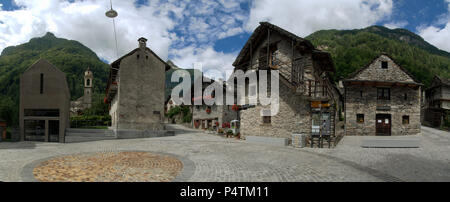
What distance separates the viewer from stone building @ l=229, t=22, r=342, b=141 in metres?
14.8

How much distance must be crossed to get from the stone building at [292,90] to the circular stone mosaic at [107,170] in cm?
949

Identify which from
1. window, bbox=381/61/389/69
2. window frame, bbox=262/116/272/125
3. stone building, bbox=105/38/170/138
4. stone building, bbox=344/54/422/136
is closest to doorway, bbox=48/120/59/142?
stone building, bbox=105/38/170/138

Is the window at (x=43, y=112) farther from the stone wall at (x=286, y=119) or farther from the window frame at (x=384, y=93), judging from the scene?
the window frame at (x=384, y=93)

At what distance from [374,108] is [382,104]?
2.93ft

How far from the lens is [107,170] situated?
7.32m

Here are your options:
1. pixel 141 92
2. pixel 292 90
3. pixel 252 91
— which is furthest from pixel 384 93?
pixel 141 92

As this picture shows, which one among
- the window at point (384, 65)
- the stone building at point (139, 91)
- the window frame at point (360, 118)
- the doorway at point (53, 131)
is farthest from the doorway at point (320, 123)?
the doorway at point (53, 131)

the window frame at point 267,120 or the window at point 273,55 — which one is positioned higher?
the window at point 273,55

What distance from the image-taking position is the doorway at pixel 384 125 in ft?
67.7

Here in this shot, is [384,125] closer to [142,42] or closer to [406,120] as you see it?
[406,120]

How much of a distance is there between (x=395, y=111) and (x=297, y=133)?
41.5ft

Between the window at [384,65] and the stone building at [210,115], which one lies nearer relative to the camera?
the window at [384,65]
